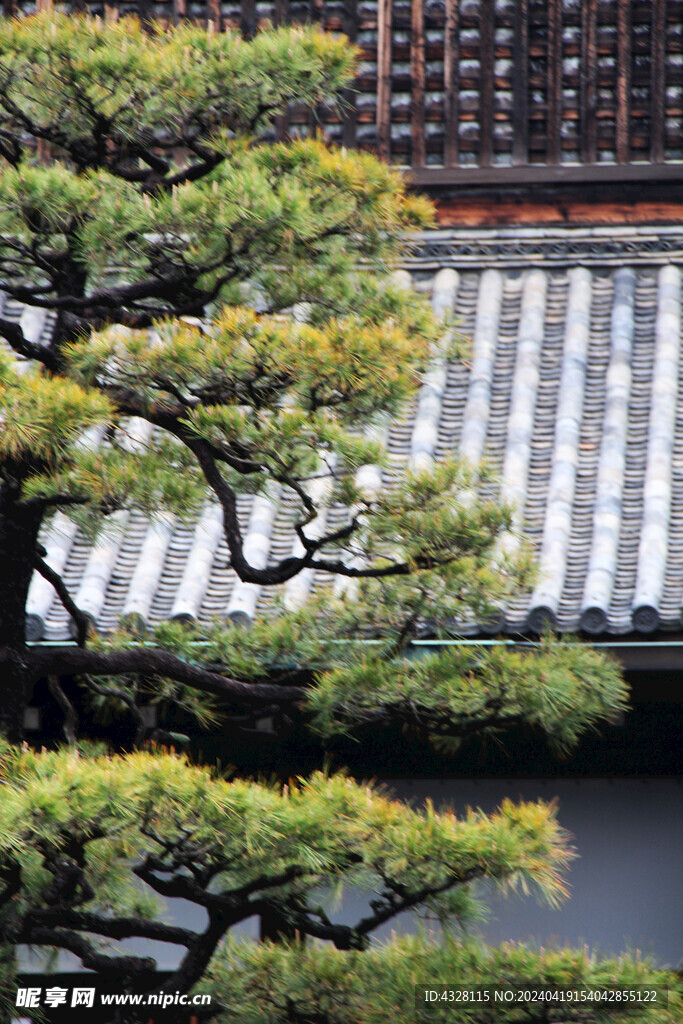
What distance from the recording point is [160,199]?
3256mm

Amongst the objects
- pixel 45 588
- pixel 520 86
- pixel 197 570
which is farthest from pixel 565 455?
pixel 520 86

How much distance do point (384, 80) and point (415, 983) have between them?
19.1ft

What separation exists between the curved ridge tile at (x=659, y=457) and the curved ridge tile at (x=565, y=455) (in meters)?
0.34

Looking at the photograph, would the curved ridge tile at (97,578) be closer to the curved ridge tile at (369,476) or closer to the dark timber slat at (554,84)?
the curved ridge tile at (369,476)

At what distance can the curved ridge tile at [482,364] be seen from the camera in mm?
6098

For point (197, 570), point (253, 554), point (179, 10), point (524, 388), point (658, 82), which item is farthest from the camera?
point (179, 10)

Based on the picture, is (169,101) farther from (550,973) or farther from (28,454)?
(550,973)

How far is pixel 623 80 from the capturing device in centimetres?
730

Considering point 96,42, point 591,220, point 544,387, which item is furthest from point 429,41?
point 96,42

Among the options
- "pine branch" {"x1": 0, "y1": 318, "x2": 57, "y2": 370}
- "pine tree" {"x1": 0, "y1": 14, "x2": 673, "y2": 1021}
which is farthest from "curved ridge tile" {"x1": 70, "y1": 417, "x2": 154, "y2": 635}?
"pine branch" {"x1": 0, "y1": 318, "x2": 57, "y2": 370}

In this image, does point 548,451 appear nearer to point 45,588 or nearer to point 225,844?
point 45,588

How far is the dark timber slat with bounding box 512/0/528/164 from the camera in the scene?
733cm

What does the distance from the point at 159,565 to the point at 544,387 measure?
2344 millimetres

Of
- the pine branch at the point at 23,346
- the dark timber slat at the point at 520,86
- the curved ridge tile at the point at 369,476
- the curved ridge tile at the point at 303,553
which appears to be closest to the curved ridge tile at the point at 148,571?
the curved ridge tile at the point at 303,553
